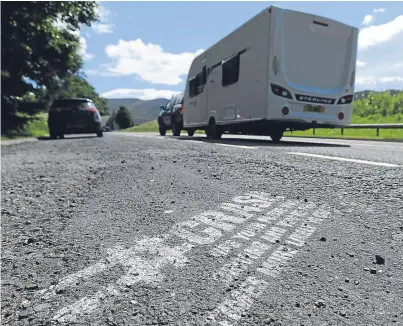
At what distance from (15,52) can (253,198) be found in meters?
16.9

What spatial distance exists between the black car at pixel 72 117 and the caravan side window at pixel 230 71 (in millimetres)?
6263

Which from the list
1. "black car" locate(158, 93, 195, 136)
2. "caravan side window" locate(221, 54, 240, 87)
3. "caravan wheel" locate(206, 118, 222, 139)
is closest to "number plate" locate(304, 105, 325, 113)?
"caravan side window" locate(221, 54, 240, 87)

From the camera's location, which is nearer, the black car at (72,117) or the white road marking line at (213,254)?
the white road marking line at (213,254)

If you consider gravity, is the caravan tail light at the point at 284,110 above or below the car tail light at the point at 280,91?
below

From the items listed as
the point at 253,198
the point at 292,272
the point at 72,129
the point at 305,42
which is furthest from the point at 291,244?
the point at 72,129

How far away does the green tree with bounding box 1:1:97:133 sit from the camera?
15.4 m

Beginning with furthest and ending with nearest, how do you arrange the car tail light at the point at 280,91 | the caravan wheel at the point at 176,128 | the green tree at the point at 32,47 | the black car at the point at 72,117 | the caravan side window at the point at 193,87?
1. the caravan wheel at the point at 176,128
2. the green tree at the point at 32,47
3. the black car at the point at 72,117
4. the caravan side window at the point at 193,87
5. the car tail light at the point at 280,91

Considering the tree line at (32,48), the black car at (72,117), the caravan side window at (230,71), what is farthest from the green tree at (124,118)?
the caravan side window at (230,71)

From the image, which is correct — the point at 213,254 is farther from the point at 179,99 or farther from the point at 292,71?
the point at 179,99

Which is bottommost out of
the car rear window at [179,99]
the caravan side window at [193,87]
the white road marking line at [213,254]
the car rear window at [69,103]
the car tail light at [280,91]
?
the white road marking line at [213,254]

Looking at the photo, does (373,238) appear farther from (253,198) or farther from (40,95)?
(40,95)

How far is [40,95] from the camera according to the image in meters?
21.5

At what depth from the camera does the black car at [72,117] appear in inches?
566

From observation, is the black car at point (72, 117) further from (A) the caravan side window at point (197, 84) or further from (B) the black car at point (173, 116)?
(A) the caravan side window at point (197, 84)
